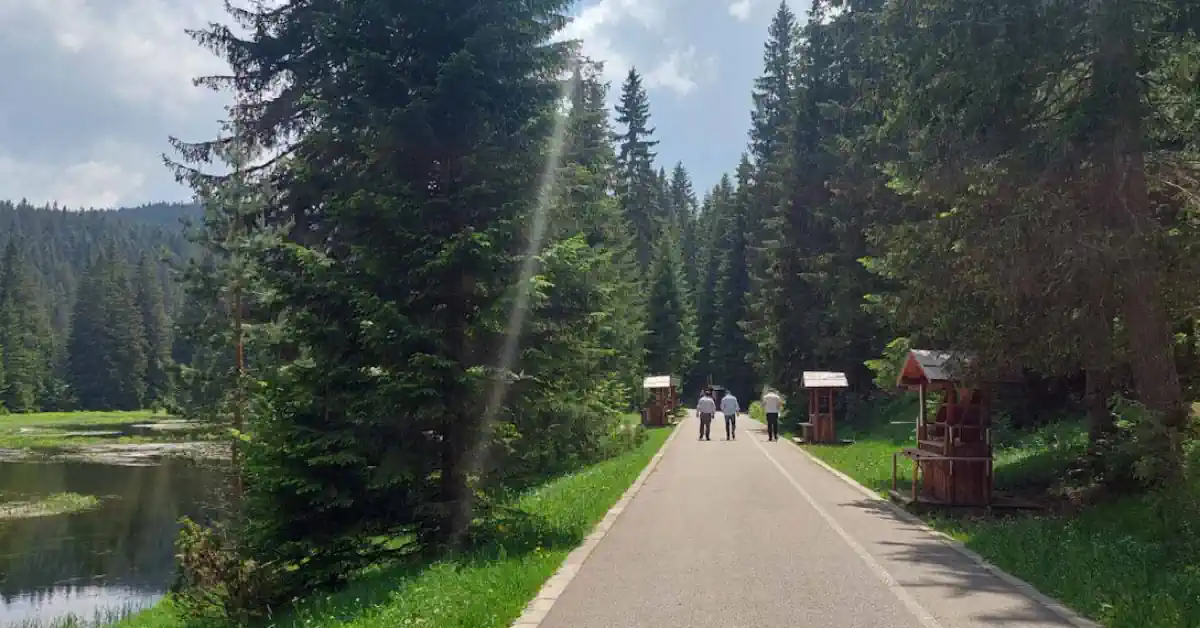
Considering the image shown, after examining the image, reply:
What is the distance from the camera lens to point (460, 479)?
11242 millimetres

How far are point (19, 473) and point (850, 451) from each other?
30.6 metres

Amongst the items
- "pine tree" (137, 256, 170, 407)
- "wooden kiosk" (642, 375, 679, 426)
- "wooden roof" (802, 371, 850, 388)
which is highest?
"pine tree" (137, 256, 170, 407)

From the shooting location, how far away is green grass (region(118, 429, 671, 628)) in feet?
23.0

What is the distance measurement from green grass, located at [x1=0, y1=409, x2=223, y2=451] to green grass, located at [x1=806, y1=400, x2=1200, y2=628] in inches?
1144

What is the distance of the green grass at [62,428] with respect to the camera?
49438 millimetres

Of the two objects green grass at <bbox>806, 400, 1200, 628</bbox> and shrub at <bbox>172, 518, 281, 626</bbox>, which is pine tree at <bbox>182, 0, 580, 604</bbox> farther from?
green grass at <bbox>806, 400, 1200, 628</bbox>

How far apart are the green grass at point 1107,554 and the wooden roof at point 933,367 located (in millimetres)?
2097

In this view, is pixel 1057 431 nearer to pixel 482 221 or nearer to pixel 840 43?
pixel 482 221

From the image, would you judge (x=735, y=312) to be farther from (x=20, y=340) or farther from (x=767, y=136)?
(x=20, y=340)

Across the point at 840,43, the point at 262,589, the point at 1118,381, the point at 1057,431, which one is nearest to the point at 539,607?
the point at 262,589

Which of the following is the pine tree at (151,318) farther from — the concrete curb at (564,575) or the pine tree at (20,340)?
the concrete curb at (564,575)

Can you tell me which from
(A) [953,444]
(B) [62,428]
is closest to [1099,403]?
(A) [953,444]

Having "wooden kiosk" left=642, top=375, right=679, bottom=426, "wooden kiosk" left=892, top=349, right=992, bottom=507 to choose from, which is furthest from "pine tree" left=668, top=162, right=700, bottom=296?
"wooden kiosk" left=892, top=349, right=992, bottom=507

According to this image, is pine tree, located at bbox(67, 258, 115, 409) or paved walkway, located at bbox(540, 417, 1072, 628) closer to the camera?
paved walkway, located at bbox(540, 417, 1072, 628)
